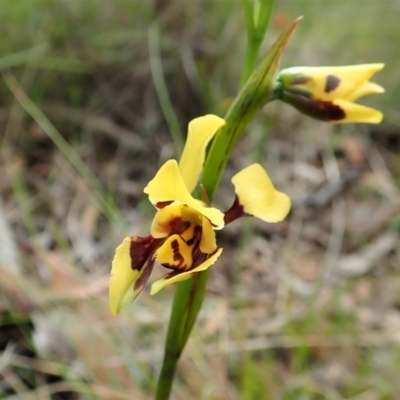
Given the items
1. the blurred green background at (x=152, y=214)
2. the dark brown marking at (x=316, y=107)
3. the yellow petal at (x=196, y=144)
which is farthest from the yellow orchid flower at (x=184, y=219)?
the blurred green background at (x=152, y=214)

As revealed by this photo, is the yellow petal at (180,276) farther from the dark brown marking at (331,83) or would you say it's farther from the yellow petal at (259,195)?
the dark brown marking at (331,83)

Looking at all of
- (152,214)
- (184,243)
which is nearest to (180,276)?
(184,243)

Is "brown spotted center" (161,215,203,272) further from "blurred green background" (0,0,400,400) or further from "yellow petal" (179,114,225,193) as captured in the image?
"blurred green background" (0,0,400,400)

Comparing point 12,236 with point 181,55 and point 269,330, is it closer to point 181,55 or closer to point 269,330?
point 269,330

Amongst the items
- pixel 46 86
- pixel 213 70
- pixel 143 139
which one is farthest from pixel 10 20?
pixel 213 70

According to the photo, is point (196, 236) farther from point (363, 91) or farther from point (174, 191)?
point (363, 91)

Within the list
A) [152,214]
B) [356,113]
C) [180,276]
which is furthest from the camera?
[152,214]
